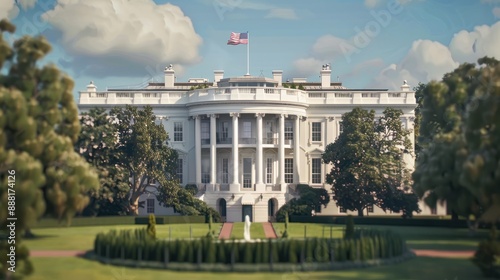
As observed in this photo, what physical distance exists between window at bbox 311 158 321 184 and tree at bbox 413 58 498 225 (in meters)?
25.7

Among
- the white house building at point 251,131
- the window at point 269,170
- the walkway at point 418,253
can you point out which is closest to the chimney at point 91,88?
the white house building at point 251,131

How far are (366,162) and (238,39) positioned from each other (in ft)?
61.8

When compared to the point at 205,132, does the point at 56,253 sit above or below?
below

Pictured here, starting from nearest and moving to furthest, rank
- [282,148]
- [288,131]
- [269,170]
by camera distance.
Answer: [282,148], [269,170], [288,131]

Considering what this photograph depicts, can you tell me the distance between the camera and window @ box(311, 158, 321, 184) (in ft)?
287

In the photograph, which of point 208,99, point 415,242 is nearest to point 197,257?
point 415,242

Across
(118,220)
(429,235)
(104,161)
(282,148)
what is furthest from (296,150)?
(429,235)

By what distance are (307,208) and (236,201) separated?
24.6 feet

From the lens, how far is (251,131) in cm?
8444

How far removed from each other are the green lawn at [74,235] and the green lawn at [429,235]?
761 centimetres

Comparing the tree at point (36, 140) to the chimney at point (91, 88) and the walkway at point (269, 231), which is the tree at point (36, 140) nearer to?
the walkway at point (269, 231)

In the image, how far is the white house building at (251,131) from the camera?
269ft

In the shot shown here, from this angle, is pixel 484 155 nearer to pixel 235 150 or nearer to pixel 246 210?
pixel 246 210

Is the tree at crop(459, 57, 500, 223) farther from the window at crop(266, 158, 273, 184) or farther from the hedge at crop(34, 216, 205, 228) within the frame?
the window at crop(266, 158, 273, 184)
